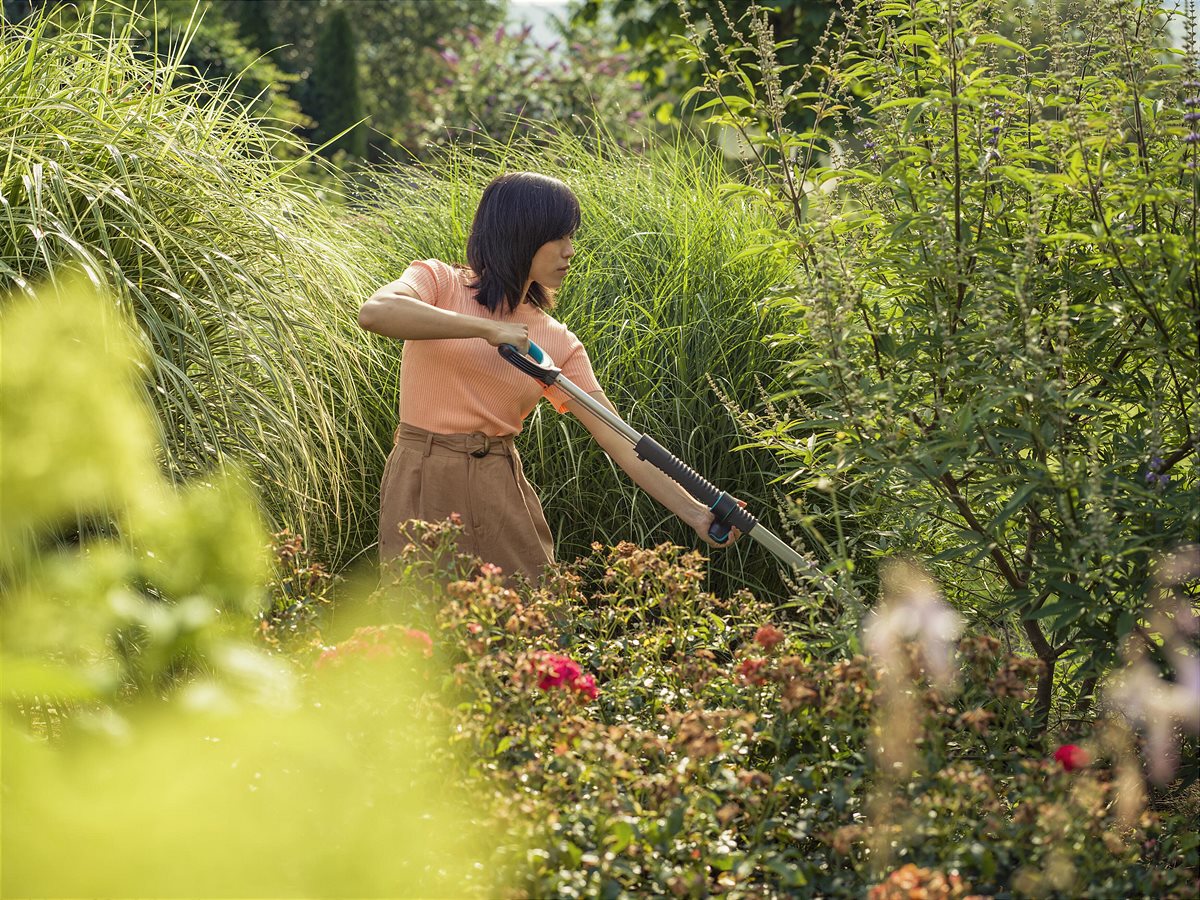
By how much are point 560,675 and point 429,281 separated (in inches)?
56.5

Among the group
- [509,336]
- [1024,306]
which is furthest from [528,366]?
[1024,306]

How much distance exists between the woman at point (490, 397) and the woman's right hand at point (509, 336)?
10.6 inches

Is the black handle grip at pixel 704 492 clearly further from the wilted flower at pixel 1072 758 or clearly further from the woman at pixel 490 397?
the wilted flower at pixel 1072 758

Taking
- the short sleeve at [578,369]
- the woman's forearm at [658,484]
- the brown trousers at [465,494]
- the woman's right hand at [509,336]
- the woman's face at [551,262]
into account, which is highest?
the woman's face at [551,262]

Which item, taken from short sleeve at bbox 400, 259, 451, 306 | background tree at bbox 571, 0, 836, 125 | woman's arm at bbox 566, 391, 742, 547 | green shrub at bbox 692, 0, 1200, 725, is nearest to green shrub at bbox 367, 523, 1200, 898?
green shrub at bbox 692, 0, 1200, 725

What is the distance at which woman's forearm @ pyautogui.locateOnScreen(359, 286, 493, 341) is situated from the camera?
9.00 feet

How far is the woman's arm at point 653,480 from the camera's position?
2871mm

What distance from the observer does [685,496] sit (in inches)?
115

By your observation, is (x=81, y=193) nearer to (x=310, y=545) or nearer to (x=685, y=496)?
(x=310, y=545)

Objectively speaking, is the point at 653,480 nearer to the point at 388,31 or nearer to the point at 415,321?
the point at 415,321

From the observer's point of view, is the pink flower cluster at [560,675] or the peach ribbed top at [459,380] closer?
the pink flower cluster at [560,675]

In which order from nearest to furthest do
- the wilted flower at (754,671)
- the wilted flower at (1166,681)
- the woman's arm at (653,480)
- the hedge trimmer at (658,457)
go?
the wilted flower at (754,671) → the wilted flower at (1166,681) → the hedge trimmer at (658,457) → the woman's arm at (653,480)

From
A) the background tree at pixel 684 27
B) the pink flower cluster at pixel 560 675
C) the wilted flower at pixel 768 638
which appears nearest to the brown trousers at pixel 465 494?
the pink flower cluster at pixel 560 675

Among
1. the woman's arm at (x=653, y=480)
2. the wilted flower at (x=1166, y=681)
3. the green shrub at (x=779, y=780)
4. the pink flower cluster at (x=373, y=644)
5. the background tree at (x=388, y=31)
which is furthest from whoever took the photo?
the background tree at (x=388, y=31)
